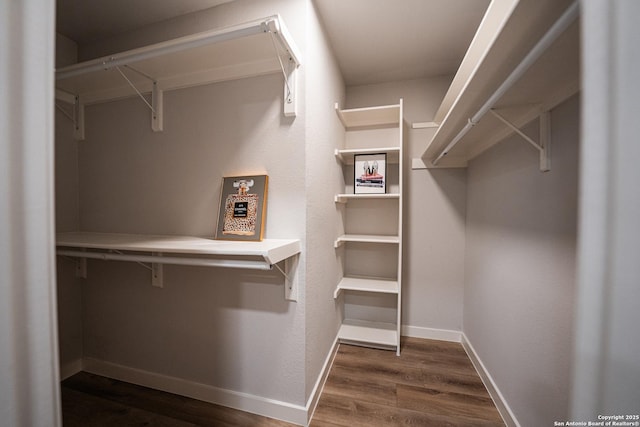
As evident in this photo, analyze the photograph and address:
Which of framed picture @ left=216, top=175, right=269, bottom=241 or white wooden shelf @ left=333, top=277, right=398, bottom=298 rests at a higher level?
framed picture @ left=216, top=175, right=269, bottom=241

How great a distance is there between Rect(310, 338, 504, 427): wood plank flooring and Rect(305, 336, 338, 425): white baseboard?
3 cm

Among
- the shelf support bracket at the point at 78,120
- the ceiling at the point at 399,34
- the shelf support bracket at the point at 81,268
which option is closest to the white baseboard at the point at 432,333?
the ceiling at the point at 399,34

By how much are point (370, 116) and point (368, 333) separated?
1.94 meters

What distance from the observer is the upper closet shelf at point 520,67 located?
24.7 inches

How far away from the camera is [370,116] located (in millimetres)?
2160

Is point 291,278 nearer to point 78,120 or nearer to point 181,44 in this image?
point 181,44

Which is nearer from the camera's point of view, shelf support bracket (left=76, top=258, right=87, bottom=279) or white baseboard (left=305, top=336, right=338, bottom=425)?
white baseboard (left=305, top=336, right=338, bottom=425)

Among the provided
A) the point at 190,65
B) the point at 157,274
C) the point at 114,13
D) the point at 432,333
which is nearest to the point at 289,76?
the point at 190,65

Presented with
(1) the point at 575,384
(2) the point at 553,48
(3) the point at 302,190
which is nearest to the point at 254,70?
(3) the point at 302,190

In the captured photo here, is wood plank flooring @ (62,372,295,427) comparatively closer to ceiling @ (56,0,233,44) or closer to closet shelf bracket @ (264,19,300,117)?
closet shelf bracket @ (264,19,300,117)

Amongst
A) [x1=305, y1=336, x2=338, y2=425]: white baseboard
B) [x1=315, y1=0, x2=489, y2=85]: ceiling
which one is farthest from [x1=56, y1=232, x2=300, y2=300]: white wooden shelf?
[x1=315, y1=0, x2=489, y2=85]: ceiling

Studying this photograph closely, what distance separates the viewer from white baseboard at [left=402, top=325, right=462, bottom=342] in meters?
2.24

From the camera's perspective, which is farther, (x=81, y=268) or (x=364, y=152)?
(x=364, y=152)

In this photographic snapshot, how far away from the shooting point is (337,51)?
6.37ft
